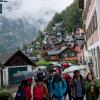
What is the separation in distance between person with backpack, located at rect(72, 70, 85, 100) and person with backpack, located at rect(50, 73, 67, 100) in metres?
0.39

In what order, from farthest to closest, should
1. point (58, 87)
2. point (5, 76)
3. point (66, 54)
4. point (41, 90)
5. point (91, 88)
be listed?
point (66, 54), point (5, 76), point (58, 87), point (41, 90), point (91, 88)

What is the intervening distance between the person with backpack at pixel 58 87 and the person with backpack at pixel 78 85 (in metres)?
0.39

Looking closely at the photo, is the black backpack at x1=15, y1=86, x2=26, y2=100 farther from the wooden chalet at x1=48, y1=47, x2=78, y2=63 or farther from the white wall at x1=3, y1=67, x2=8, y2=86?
the wooden chalet at x1=48, y1=47, x2=78, y2=63

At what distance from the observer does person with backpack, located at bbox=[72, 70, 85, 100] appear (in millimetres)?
14078

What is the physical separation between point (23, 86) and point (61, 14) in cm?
17451

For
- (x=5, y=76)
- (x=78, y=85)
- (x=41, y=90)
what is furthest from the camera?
(x=5, y=76)

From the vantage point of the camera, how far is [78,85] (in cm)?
1408

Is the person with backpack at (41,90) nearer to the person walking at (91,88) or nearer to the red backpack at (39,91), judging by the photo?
the red backpack at (39,91)

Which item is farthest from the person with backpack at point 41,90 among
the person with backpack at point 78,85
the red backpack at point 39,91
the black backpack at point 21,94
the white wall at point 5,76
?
the white wall at point 5,76

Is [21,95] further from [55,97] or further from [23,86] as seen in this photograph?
[55,97]

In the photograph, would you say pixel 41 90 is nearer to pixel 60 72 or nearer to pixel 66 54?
pixel 60 72

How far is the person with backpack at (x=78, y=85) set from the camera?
14.1 metres

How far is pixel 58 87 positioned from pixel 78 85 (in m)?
0.71

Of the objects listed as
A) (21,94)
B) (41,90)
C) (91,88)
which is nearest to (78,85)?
(91,88)
